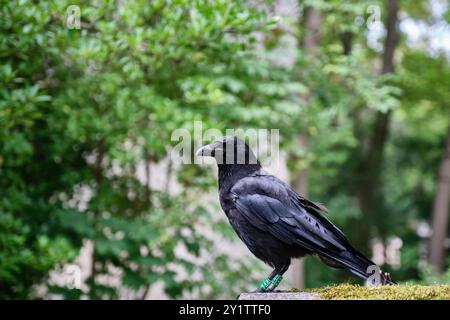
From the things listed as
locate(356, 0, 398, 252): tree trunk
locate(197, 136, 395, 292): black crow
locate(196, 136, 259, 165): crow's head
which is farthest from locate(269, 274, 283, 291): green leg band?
locate(356, 0, 398, 252): tree trunk

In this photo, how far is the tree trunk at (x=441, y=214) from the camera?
36.3 feet

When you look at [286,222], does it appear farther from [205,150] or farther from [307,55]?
[307,55]

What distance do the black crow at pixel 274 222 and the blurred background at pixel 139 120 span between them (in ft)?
5.74

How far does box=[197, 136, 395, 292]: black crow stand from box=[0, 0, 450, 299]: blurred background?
1.75m

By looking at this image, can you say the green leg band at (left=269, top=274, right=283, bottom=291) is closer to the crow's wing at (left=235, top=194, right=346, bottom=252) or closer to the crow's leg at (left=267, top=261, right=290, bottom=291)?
the crow's leg at (left=267, top=261, right=290, bottom=291)

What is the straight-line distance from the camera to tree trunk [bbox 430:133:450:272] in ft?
36.3

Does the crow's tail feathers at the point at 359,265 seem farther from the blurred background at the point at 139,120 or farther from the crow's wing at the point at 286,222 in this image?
the blurred background at the point at 139,120

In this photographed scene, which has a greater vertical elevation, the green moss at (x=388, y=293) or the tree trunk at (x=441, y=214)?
the green moss at (x=388, y=293)

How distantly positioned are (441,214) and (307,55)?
4917mm

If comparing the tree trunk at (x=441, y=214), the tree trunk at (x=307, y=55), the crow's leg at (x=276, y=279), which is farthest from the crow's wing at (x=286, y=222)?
the tree trunk at (x=441, y=214)

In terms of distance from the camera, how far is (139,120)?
6477 millimetres

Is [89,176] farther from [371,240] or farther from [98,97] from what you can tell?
[371,240]

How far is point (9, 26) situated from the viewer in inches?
192

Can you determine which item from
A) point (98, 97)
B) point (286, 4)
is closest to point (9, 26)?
point (98, 97)
